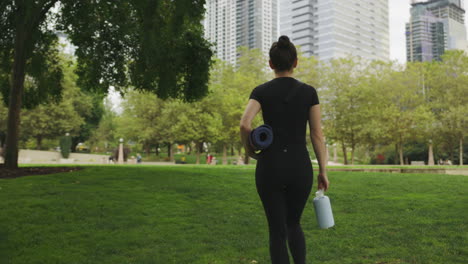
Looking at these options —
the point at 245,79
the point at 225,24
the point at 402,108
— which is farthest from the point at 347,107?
the point at 225,24

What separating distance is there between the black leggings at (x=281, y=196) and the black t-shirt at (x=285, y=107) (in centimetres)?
23

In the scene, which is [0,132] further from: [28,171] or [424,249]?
[424,249]

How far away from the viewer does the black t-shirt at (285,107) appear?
2672 mm

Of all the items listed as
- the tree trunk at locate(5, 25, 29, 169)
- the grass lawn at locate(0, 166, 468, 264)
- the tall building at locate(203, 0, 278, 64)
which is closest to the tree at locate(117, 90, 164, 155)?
the tree trunk at locate(5, 25, 29, 169)

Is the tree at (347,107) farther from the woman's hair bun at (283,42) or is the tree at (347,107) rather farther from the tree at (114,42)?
the woman's hair bun at (283,42)

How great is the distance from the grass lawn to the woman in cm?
203

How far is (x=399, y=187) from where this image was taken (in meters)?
10.8

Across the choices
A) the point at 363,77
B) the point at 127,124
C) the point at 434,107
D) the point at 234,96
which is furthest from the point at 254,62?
the point at 434,107

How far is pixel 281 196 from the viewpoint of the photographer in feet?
8.75

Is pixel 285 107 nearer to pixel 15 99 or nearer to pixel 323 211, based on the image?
pixel 323 211

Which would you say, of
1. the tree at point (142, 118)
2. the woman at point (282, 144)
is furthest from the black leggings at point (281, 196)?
the tree at point (142, 118)

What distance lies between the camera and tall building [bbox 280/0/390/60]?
444 ft

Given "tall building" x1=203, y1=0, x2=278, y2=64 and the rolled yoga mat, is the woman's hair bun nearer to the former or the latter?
the rolled yoga mat

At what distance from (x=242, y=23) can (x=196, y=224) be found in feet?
509
